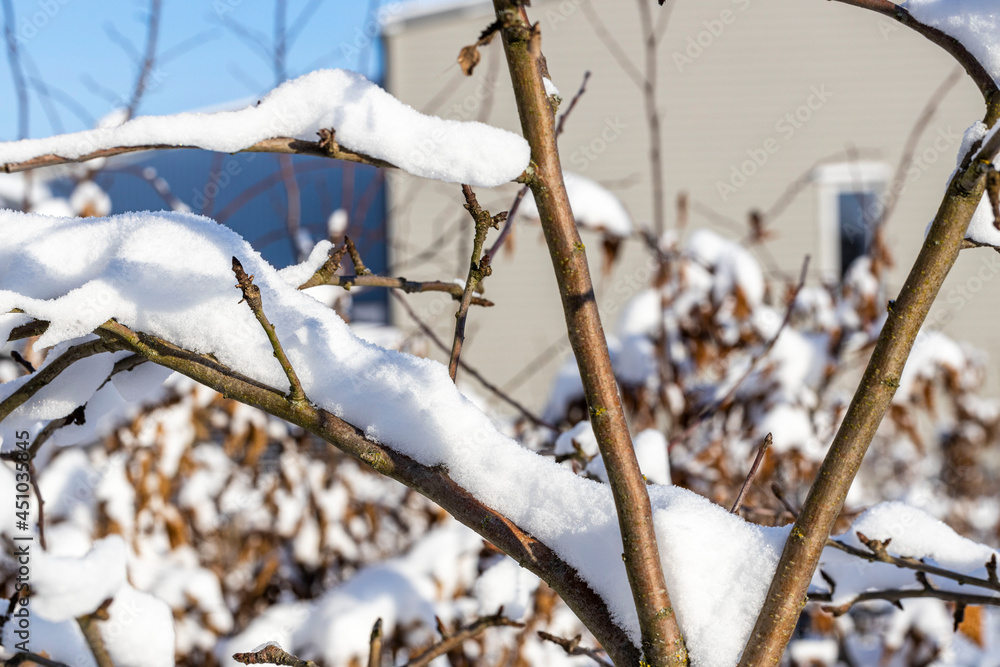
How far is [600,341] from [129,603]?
1043 millimetres

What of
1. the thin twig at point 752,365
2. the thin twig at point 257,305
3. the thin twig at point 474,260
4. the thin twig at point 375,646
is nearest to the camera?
the thin twig at point 257,305

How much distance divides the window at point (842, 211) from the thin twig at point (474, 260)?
23.6 feet

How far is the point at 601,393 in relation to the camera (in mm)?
703

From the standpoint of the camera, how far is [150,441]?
262cm

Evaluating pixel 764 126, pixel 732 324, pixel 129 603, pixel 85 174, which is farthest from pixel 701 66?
pixel 129 603

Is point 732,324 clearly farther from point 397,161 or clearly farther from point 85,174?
point 85,174

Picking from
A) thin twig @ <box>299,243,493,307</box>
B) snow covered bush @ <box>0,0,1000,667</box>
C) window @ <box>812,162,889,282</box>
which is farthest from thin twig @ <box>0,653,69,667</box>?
window @ <box>812,162,889,282</box>

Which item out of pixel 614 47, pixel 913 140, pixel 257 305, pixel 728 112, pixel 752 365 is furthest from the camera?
pixel 728 112

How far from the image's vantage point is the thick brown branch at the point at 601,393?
681 mm

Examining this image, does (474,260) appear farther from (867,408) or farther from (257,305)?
(867,408)

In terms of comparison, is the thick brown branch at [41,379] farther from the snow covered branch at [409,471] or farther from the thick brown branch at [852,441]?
the thick brown branch at [852,441]

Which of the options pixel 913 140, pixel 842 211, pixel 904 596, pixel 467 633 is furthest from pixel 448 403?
pixel 842 211

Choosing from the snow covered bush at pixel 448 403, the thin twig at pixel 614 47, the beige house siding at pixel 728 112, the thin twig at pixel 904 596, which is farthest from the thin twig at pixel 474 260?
the beige house siding at pixel 728 112

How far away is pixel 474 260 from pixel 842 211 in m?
7.69
